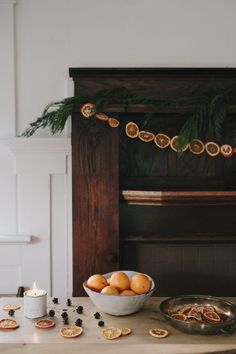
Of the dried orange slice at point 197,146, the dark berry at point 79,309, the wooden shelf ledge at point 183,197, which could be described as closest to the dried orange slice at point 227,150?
the dried orange slice at point 197,146

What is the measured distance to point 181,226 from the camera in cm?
269

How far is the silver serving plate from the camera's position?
156 centimetres

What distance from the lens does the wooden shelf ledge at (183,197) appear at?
2.29 metres

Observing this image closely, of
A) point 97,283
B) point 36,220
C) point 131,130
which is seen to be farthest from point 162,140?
point 97,283

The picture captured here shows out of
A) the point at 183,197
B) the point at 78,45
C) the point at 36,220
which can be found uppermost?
the point at 78,45

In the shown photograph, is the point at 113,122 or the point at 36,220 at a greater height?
the point at 113,122

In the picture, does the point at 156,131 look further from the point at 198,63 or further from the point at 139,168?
the point at 198,63

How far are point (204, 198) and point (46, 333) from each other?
116cm

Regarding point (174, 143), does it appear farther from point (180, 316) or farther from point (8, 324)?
point (8, 324)

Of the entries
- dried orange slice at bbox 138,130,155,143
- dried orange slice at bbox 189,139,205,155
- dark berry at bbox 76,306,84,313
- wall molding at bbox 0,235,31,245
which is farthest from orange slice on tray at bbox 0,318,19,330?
dried orange slice at bbox 189,139,205,155

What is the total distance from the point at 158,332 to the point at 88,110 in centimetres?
128

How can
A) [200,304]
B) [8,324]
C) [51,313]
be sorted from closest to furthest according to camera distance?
[8,324] < [51,313] < [200,304]

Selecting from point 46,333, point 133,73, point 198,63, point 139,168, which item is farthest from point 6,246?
point 198,63

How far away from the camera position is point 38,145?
261 centimetres
